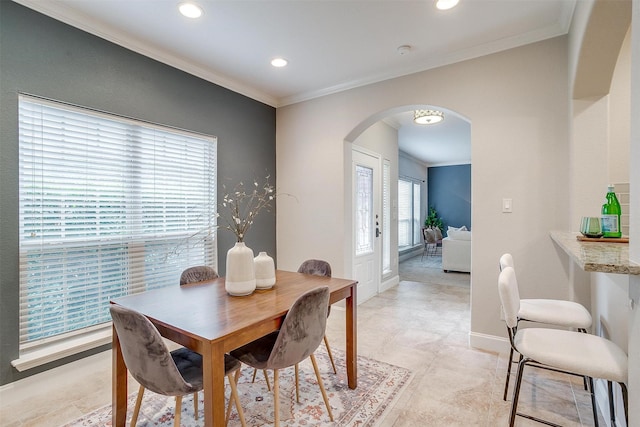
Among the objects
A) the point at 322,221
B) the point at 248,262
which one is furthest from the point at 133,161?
the point at 322,221

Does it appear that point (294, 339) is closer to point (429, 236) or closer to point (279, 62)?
point (279, 62)

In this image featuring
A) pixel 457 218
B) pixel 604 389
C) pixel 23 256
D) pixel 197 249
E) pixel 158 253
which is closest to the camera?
pixel 604 389

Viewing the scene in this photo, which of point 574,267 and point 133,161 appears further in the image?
point 133,161

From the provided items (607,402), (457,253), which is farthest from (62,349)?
(457,253)

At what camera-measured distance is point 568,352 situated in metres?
1.42

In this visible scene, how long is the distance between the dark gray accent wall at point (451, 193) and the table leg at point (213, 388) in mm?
9878

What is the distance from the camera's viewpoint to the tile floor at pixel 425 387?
6.31 feet

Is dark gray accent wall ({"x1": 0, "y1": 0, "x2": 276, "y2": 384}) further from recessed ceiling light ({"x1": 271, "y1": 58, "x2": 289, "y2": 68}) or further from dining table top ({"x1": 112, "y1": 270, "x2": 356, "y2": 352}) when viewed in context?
dining table top ({"x1": 112, "y1": 270, "x2": 356, "y2": 352})

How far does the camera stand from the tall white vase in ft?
6.25

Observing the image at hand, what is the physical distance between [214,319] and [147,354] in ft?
1.00

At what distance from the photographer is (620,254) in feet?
4.50

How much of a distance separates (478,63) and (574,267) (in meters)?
1.92

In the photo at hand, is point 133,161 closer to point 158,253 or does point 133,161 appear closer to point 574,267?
point 158,253

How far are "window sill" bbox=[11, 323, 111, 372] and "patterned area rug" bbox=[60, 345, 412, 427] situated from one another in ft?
1.99
